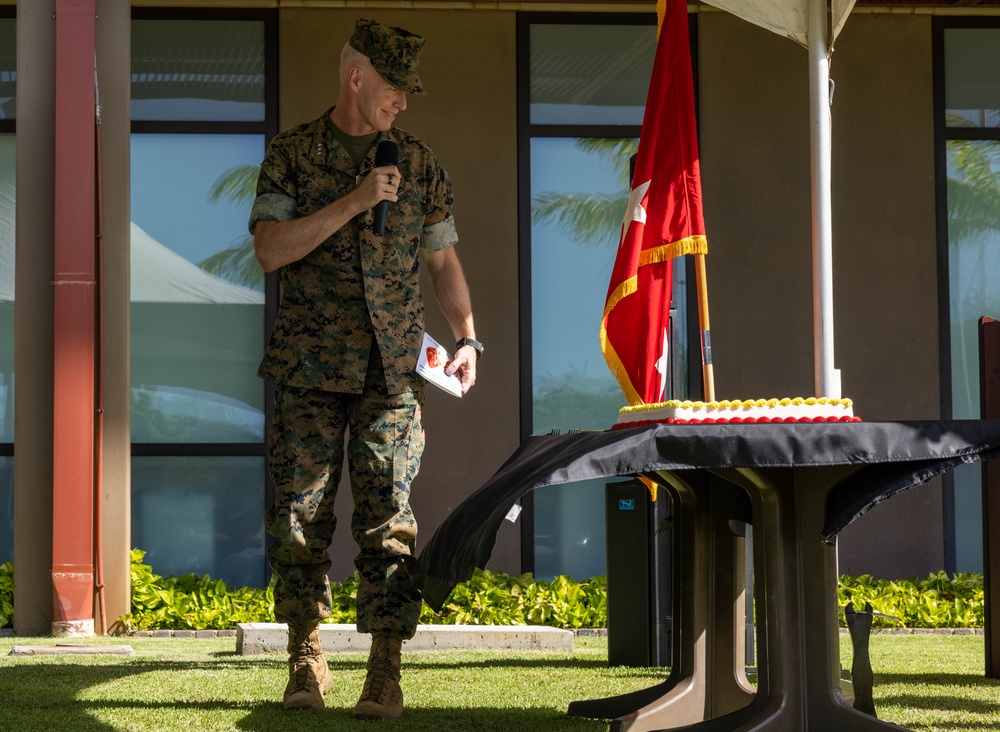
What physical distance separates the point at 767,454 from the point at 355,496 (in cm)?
158

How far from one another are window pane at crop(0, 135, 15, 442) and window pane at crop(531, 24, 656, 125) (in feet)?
12.0

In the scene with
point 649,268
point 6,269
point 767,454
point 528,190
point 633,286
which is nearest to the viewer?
point 767,454

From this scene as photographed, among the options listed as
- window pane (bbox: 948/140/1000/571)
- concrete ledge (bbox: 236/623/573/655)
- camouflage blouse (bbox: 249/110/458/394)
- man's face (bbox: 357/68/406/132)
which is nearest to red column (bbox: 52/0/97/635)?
concrete ledge (bbox: 236/623/573/655)

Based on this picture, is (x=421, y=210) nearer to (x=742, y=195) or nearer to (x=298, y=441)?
(x=298, y=441)

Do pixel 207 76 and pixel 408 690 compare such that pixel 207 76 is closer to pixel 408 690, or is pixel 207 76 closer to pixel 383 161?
pixel 383 161

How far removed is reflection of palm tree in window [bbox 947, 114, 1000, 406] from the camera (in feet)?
31.8

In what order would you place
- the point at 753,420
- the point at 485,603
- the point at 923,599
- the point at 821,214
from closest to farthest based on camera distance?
1. the point at 753,420
2. the point at 821,214
3. the point at 485,603
4. the point at 923,599

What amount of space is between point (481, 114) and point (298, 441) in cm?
563

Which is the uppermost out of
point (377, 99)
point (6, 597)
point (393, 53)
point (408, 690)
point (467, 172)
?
point (467, 172)

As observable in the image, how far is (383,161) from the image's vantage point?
4.04 metres

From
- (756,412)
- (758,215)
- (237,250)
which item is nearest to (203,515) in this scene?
(237,250)

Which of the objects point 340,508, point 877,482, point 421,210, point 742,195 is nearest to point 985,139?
point 742,195

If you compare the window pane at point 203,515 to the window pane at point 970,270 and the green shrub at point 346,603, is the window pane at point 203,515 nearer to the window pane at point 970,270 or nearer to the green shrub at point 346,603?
the green shrub at point 346,603

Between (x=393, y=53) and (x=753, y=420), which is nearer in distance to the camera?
(x=753, y=420)
